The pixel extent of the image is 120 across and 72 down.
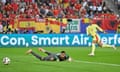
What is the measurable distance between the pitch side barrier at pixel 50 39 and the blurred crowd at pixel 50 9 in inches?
42.4

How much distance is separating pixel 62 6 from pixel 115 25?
4676 mm

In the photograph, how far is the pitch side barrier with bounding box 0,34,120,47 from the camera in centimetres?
3234

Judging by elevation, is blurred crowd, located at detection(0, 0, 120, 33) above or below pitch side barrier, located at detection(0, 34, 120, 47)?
above

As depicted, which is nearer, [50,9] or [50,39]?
[50,39]

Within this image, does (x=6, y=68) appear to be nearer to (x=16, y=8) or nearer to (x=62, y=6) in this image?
(x=16, y=8)

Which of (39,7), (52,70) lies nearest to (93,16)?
(39,7)

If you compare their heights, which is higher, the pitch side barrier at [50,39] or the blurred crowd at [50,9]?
the blurred crowd at [50,9]

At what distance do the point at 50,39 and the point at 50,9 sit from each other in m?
4.58

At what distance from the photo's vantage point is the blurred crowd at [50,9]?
3495 centimetres

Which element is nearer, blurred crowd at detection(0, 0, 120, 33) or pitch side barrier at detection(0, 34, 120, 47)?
pitch side barrier at detection(0, 34, 120, 47)

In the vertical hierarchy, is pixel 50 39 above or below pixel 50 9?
below

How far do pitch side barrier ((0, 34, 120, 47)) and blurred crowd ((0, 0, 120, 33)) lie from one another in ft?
3.53

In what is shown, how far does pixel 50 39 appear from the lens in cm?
3294

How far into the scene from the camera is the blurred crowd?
115 feet
